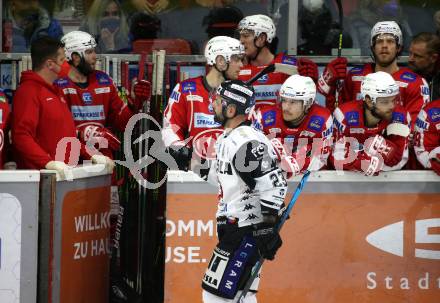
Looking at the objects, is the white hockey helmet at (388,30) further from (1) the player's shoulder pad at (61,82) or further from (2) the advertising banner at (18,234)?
(2) the advertising banner at (18,234)

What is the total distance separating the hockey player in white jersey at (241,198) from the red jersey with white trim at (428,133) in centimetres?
165

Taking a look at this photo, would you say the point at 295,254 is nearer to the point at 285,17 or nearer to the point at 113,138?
the point at 113,138

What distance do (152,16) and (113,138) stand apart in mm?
1529

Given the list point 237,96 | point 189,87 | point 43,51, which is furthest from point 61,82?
point 237,96

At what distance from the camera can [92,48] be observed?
9898 mm

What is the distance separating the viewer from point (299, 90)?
29.2ft

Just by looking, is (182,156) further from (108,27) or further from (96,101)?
(108,27)

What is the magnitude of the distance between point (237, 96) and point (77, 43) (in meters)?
2.49

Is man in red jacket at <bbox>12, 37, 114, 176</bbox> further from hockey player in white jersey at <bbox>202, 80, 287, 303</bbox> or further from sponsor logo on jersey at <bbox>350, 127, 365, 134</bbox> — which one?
sponsor logo on jersey at <bbox>350, 127, 365, 134</bbox>

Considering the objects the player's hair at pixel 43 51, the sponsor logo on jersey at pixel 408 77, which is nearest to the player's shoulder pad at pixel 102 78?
the player's hair at pixel 43 51

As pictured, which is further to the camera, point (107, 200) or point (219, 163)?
point (107, 200)

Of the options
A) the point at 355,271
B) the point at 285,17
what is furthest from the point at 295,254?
the point at 285,17

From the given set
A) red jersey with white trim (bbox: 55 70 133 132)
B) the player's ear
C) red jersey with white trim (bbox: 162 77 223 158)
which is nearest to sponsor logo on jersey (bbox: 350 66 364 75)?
the player's ear

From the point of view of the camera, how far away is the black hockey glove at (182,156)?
8.80 meters
